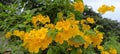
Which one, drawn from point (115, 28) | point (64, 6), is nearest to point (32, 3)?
point (64, 6)

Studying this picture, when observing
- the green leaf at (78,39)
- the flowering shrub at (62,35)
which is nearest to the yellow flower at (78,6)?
the flowering shrub at (62,35)

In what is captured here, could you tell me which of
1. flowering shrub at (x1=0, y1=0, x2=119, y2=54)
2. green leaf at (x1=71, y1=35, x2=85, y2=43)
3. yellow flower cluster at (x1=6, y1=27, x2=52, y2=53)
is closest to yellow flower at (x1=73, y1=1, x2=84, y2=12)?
flowering shrub at (x1=0, y1=0, x2=119, y2=54)

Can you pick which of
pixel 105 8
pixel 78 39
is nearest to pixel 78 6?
pixel 105 8

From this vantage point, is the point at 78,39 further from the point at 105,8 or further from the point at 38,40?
the point at 105,8

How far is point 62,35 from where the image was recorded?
7.34 feet

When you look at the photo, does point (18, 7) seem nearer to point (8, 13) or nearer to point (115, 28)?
point (8, 13)

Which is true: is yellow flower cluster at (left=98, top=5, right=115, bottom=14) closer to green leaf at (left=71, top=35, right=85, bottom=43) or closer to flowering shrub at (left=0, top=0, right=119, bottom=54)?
flowering shrub at (left=0, top=0, right=119, bottom=54)

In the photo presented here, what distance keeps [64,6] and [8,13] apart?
0.49 m

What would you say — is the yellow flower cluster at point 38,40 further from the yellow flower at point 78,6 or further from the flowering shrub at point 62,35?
the yellow flower at point 78,6

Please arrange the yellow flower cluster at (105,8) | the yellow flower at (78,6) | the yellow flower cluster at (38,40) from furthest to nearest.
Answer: the yellow flower cluster at (105,8) < the yellow flower at (78,6) < the yellow flower cluster at (38,40)

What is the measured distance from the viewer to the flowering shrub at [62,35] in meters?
2.24

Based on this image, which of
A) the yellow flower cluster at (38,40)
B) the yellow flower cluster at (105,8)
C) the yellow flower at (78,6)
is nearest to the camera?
the yellow flower cluster at (38,40)

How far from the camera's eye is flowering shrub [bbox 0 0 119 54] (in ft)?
7.34

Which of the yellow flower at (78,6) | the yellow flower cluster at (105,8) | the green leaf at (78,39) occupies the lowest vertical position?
the green leaf at (78,39)
